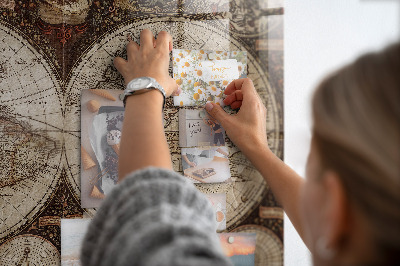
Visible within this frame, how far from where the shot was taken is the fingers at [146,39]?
88 cm

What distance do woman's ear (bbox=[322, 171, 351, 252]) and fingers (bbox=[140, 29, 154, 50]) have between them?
0.59 metres

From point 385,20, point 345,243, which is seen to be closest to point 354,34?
point 385,20

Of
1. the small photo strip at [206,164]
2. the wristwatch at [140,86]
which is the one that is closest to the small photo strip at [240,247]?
the small photo strip at [206,164]

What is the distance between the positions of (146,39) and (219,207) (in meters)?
0.51

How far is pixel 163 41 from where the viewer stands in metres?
0.89

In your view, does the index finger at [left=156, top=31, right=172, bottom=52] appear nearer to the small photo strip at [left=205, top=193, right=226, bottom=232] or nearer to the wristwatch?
the wristwatch

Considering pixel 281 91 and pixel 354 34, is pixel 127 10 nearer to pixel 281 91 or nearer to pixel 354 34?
pixel 281 91

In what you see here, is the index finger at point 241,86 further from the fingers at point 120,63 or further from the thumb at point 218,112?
the fingers at point 120,63

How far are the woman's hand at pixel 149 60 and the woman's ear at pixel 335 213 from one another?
0.52 meters

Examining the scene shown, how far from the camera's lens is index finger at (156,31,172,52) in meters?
0.89

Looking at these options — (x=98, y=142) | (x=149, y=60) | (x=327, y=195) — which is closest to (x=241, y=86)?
(x=149, y=60)

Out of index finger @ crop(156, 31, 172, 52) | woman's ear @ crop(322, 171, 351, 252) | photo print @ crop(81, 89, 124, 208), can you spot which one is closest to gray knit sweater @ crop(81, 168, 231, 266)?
woman's ear @ crop(322, 171, 351, 252)

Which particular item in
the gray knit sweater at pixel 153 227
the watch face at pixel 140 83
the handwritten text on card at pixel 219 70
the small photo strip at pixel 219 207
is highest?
the handwritten text on card at pixel 219 70

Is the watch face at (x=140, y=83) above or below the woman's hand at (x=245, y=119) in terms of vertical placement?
above
